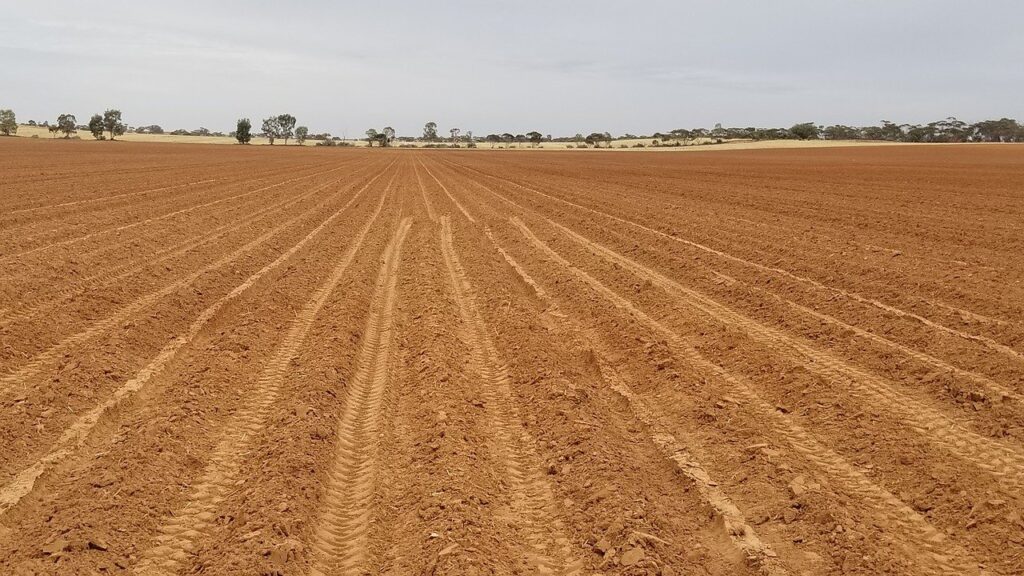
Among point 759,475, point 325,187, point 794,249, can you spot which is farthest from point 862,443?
point 325,187

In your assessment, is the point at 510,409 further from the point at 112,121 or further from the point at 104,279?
the point at 112,121

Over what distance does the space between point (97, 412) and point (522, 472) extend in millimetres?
3827

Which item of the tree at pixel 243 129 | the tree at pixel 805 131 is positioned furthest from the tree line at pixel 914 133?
the tree at pixel 243 129

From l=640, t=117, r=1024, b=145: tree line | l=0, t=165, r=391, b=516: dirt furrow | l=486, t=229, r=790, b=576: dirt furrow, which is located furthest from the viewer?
l=640, t=117, r=1024, b=145: tree line

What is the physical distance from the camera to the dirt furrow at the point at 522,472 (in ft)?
12.7

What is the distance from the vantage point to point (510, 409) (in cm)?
599

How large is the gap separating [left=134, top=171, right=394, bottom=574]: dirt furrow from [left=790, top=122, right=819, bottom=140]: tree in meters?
149

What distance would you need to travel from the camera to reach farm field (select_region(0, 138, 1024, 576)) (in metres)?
3.95

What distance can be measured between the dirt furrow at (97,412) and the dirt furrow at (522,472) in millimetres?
3314

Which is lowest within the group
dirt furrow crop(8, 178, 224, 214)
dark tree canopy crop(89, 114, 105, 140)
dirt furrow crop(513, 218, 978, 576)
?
dirt furrow crop(513, 218, 978, 576)

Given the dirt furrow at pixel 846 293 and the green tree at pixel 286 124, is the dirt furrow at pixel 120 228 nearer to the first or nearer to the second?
the dirt furrow at pixel 846 293

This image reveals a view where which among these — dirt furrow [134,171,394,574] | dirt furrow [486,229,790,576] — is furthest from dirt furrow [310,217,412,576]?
dirt furrow [486,229,790,576]

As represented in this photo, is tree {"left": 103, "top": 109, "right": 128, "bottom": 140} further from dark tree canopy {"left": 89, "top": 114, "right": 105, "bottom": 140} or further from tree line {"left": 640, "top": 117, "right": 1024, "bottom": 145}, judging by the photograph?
tree line {"left": 640, "top": 117, "right": 1024, "bottom": 145}

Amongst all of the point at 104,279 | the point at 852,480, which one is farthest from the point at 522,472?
the point at 104,279
